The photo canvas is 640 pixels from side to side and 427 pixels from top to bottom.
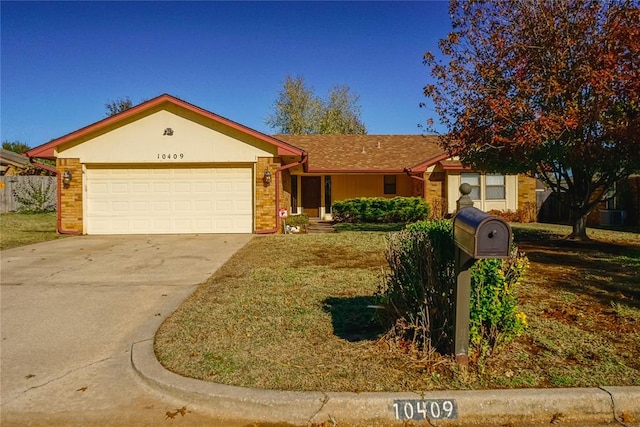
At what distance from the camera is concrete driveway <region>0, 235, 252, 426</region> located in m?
3.48

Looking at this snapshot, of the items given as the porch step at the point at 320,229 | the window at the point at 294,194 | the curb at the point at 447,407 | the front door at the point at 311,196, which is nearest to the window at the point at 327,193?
the front door at the point at 311,196

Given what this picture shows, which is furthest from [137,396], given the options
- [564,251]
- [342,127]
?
[342,127]

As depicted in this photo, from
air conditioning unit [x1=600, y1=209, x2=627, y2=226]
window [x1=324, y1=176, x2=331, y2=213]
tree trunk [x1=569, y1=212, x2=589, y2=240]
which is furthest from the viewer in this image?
window [x1=324, y1=176, x2=331, y2=213]

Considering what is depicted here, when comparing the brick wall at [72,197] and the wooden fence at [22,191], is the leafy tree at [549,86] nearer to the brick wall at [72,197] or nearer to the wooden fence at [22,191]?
the brick wall at [72,197]

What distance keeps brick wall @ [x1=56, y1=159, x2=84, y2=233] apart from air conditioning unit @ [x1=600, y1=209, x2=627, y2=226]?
1877cm

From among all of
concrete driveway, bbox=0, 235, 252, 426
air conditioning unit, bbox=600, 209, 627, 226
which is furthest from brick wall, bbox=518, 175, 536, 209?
concrete driveway, bbox=0, 235, 252, 426

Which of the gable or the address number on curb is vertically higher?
the gable

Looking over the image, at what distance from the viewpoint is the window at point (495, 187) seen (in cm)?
2039

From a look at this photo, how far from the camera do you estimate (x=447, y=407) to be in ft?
10.7

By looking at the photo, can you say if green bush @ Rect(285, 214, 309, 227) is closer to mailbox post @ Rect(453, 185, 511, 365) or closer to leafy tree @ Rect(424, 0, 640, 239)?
leafy tree @ Rect(424, 0, 640, 239)

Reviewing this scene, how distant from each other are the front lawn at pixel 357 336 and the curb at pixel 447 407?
150mm

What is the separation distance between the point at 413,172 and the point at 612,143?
10.8 meters

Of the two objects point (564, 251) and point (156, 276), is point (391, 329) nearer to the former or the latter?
point (156, 276)

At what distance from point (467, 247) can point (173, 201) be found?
1279 centimetres
